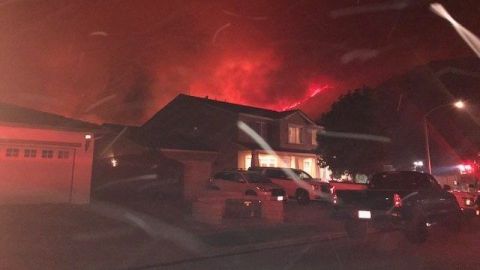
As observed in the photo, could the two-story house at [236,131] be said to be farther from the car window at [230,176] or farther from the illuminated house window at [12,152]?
the illuminated house window at [12,152]

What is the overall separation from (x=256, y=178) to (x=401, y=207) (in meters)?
11.7

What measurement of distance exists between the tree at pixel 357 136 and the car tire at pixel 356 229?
20587 millimetres

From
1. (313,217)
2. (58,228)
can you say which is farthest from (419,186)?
(58,228)

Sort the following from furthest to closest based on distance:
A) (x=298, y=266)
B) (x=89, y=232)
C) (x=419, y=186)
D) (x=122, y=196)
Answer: (x=122, y=196) → (x=419, y=186) → (x=89, y=232) → (x=298, y=266)

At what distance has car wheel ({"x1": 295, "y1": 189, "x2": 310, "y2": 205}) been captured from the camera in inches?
956

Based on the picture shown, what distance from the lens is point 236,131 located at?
120 ft

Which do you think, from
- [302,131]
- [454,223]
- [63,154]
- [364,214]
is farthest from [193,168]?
[364,214]

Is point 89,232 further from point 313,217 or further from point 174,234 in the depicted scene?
point 313,217

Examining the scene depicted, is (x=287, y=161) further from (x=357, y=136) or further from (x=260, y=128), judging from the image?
(x=357, y=136)

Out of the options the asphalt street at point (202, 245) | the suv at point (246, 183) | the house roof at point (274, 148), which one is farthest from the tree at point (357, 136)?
the asphalt street at point (202, 245)

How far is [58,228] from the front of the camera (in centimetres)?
1298

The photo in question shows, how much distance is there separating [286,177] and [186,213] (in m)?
8.67

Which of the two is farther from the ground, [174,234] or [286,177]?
[286,177]

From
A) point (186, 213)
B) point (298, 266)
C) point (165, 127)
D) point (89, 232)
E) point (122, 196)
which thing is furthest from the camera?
point (165, 127)
